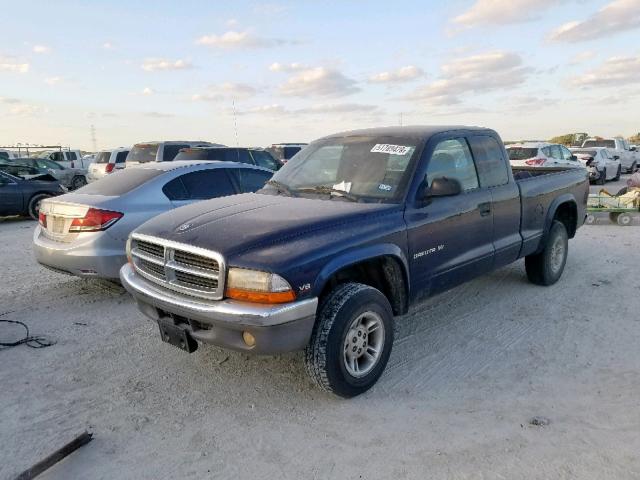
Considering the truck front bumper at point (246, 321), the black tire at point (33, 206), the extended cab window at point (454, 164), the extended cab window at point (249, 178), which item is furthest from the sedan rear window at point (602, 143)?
the truck front bumper at point (246, 321)

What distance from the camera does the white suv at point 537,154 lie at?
1483 centimetres

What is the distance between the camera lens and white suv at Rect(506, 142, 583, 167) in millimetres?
14828

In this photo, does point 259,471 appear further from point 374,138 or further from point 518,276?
point 518,276

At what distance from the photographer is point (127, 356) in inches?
166

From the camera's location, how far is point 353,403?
11.3ft

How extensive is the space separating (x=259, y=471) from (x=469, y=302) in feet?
11.1

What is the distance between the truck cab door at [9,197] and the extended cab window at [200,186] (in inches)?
319

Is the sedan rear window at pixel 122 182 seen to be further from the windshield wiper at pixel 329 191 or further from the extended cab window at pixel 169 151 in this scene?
the extended cab window at pixel 169 151

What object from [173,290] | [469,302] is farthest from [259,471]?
[469,302]

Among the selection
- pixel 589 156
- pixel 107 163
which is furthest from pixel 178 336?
pixel 589 156

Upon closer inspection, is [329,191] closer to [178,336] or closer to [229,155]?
[178,336]

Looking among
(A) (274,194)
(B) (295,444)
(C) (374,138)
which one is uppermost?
(C) (374,138)

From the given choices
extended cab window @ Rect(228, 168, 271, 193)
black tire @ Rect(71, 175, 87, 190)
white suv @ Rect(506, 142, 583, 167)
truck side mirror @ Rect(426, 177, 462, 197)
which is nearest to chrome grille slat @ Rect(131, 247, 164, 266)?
truck side mirror @ Rect(426, 177, 462, 197)

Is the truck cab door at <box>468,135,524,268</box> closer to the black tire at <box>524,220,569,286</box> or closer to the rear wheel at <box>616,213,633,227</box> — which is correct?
the black tire at <box>524,220,569,286</box>
